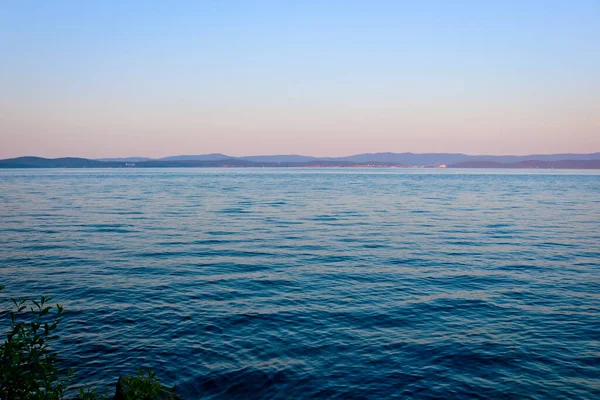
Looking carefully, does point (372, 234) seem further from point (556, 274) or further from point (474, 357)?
point (474, 357)

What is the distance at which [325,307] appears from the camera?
16859mm

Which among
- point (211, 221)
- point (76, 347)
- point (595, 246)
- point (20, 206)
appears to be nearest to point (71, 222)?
point (211, 221)

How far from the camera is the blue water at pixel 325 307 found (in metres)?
11.6

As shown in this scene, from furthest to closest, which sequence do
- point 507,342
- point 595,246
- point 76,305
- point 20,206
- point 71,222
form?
point 20,206 < point 71,222 < point 595,246 < point 76,305 < point 507,342

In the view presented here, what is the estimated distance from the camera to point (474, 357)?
12.6m

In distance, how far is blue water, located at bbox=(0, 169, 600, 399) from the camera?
11.6 m

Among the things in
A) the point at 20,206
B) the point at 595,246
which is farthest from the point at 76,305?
the point at 20,206

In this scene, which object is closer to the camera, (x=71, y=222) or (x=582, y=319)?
(x=582, y=319)

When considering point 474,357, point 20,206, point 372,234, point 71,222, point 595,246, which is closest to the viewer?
point 474,357

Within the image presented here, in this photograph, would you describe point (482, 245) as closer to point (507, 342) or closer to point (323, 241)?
point (323, 241)

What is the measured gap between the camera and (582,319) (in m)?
15.5

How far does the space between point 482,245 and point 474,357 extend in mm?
19010

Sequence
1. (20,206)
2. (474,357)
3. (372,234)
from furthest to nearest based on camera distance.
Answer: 1. (20,206)
2. (372,234)
3. (474,357)

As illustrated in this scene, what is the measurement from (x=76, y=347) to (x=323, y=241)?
66.1 feet
